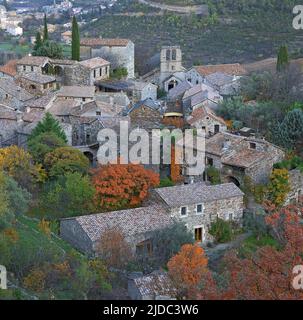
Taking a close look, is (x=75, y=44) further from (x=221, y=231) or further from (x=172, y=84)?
(x=221, y=231)

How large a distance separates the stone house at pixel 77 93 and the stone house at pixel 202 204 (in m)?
9.87

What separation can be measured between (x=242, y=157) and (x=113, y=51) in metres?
15.5

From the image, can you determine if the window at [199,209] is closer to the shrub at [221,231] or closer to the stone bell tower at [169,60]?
the shrub at [221,231]

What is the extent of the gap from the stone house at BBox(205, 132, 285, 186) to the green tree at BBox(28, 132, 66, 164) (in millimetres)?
5667

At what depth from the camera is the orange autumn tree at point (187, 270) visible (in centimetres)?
1669

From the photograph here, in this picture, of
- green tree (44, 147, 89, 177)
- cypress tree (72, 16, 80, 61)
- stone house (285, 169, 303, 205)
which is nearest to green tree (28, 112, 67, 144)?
green tree (44, 147, 89, 177)

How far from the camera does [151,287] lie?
1738cm

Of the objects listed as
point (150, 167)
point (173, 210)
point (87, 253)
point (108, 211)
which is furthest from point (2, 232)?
point (150, 167)

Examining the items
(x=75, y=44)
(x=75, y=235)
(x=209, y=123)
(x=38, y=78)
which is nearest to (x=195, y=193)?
(x=75, y=235)

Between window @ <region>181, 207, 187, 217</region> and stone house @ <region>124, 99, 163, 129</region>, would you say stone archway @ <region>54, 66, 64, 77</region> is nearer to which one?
stone house @ <region>124, 99, 163, 129</region>

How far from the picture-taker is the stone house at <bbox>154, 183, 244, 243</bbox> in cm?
2220

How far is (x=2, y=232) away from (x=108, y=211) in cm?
441

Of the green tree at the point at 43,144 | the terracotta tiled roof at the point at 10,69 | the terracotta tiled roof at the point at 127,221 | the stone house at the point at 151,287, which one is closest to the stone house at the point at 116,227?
the terracotta tiled roof at the point at 127,221

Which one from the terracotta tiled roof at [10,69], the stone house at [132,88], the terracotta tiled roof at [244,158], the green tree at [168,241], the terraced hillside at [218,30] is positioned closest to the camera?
the green tree at [168,241]
